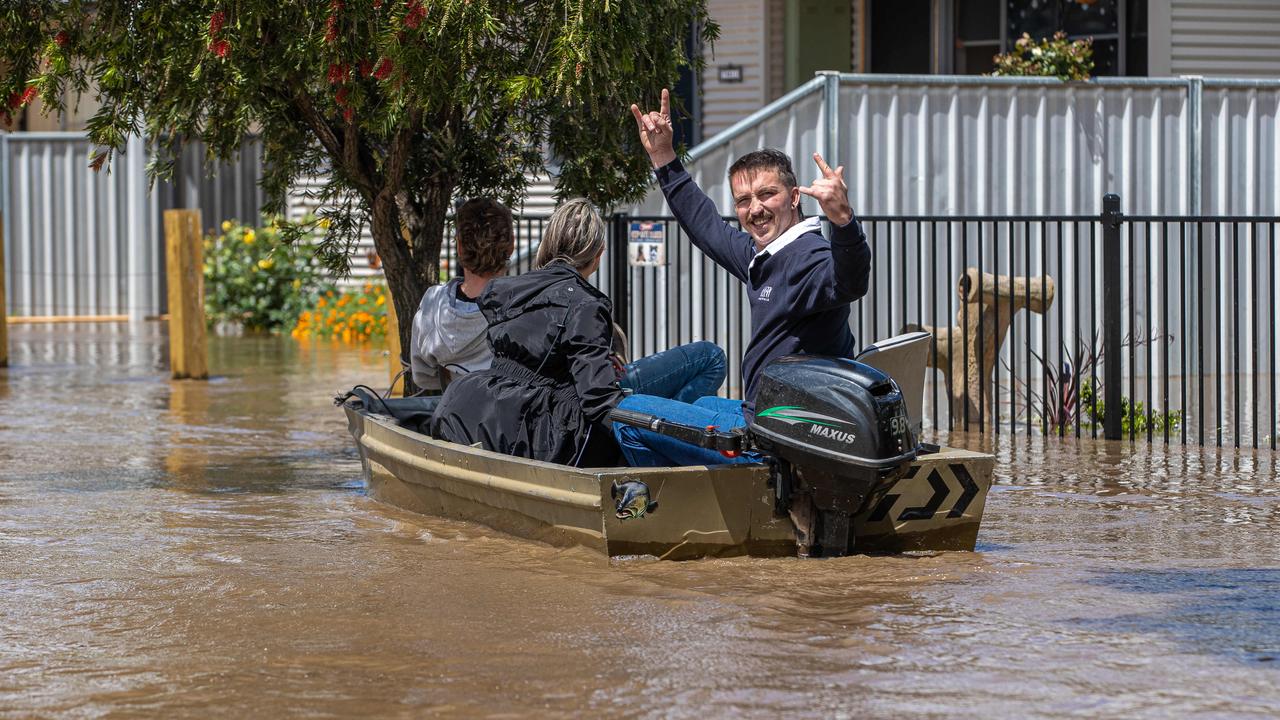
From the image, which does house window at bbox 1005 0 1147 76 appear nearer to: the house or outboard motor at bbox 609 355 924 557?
the house

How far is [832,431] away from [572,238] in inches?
68.8

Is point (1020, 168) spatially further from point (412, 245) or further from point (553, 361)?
point (553, 361)

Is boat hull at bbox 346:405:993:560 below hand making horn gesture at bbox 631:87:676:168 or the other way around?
below

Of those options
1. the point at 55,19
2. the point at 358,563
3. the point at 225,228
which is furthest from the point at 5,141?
the point at 358,563

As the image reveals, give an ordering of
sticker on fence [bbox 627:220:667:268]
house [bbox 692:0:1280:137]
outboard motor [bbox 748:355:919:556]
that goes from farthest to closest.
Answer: house [bbox 692:0:1280:137] → sticker on fence [bbox 627:220:667:268] → outboard motor [bbox 748:355:919:556]

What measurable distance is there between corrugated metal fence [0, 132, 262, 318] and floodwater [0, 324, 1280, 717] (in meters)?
14.9

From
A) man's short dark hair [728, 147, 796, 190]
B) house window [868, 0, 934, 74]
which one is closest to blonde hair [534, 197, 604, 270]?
man's short dark hair [728, 147, 796, 190]

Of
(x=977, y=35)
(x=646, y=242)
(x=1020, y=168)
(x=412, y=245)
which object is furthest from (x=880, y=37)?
(x=412, y=245)

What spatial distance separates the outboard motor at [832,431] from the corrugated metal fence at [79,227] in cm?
1831

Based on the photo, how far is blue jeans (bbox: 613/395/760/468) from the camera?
700cm

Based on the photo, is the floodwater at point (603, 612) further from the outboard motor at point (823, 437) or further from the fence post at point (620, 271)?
the fence post at point (620, 271)

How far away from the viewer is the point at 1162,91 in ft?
48.4

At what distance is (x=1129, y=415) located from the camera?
1173 centimetres

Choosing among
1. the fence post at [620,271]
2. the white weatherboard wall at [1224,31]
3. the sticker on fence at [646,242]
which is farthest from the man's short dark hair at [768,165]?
the white weatherboard wall at [1224,31]
